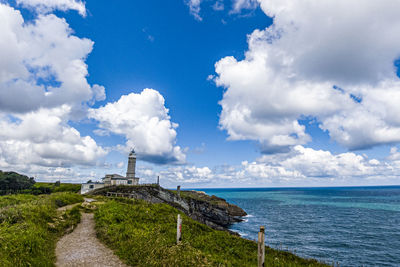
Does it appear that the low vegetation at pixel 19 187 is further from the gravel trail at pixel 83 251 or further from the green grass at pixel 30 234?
the gravel trail at pixel 83 251

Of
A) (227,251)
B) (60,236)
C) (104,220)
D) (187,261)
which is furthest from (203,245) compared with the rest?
(60,236)

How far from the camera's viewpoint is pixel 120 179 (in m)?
67.9

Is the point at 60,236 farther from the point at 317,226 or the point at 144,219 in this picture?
the point at 317,226

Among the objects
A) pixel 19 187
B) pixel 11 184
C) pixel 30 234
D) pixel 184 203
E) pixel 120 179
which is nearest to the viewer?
pixel 30 234

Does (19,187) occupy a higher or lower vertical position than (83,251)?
lower

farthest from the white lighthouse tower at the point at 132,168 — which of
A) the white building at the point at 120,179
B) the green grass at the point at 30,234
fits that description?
the green grass at the point at 30,234

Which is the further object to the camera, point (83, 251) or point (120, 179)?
point (120, 179)

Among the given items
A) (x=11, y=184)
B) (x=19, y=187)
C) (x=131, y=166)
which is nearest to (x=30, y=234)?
(x=131, y=166)

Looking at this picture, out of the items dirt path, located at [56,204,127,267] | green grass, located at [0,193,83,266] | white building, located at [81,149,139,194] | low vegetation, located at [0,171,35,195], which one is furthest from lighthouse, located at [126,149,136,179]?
dirt path, located at [56,204,127,267]

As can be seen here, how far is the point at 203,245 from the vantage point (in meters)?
14.4

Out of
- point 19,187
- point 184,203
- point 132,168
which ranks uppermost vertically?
point 132,168

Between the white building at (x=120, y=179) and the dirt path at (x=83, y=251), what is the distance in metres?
50.6

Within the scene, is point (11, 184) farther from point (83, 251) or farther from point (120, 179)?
point (83, 251)

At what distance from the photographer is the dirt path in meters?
10.4
